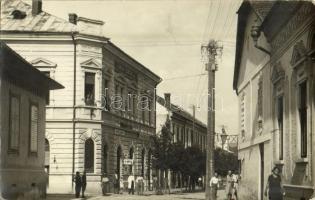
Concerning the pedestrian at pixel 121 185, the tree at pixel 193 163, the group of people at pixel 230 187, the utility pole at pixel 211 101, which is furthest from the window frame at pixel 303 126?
the tree at pixel 193 163

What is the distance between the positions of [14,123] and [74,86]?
7168 mm

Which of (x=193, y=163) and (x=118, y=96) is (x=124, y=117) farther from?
(x=193, y=163)

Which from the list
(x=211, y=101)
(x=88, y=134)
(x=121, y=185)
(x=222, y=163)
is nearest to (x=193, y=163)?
(x=121, y=185)

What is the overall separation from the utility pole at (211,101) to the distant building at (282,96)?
4.45m

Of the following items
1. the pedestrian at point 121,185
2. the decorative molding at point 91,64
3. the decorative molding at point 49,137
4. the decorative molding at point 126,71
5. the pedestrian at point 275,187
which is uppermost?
the decorative molding at point 126,71

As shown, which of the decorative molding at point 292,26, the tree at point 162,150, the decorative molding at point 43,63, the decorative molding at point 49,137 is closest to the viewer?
the decorative molding at point 292,26

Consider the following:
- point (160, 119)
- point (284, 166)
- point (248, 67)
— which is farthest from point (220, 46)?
point (160, 119)

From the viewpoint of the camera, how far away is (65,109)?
22.6 m

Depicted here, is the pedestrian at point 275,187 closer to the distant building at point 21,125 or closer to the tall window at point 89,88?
the distant building at point 21,125

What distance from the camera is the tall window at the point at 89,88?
73.2 feet

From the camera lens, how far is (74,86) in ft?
75.0

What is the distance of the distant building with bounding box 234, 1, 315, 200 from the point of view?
39.0 ft

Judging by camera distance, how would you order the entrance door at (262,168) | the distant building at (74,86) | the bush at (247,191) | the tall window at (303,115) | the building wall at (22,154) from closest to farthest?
1. the tall window at (303,115)
2. the building wall at (22,154)
3. the entrance door at (262,168)
4. the bush at (247,191)
5. the distant building at (74,86)

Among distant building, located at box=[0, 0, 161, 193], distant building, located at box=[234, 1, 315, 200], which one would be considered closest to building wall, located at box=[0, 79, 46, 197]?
distant building, located at box=[0, 0, 161, 193]
